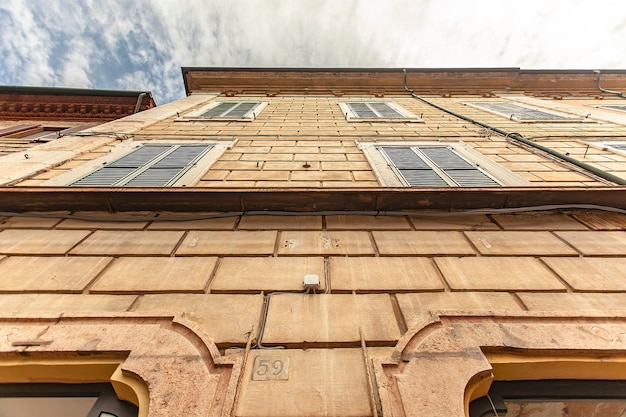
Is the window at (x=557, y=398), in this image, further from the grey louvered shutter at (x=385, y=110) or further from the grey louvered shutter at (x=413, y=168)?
the grey louvered shutter at (x=385, y=110)

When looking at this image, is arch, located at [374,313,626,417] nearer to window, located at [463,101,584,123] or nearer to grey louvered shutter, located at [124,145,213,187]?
grey louvered shutter, located at [124,145,213,187]

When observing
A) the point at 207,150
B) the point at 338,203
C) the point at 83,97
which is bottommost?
the point at 338,203

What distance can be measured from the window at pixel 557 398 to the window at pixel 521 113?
6916mm

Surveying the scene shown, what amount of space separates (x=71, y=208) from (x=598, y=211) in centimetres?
631

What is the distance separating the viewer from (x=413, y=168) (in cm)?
445

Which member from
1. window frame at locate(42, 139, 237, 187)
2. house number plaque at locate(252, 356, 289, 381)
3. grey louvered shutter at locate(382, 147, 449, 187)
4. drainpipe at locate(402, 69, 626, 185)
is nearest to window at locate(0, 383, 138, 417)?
house number plaque at locate(252, 356, 289, 381)

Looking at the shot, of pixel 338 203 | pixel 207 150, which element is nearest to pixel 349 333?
pixel 338 203

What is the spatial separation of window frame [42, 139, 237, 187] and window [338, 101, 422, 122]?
3510 millimetres

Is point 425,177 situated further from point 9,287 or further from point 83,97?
point 83,97

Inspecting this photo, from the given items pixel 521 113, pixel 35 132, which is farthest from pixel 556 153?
pixel 35 132

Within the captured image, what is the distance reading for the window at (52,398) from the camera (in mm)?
1866

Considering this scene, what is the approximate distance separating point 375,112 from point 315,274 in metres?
6.53

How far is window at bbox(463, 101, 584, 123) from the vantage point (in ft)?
23.0

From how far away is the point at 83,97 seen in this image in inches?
370
